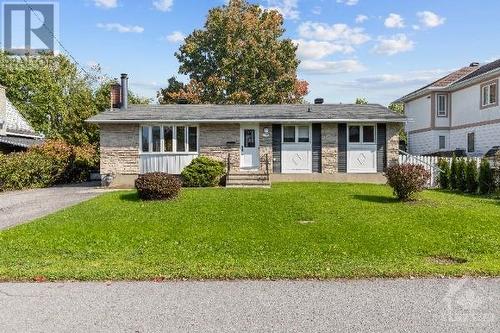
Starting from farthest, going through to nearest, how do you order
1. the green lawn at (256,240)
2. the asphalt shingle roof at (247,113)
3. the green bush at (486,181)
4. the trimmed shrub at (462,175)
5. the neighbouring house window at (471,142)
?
1. the neighbouring house window at (471,142)
2. the asphalt shingle roof at (247,113)
3. the trimmed shrub at (462,175)
4. the green bush at (486,181)
5. the green lawn at (256,240)

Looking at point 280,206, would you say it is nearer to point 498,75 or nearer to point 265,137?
point 265,137

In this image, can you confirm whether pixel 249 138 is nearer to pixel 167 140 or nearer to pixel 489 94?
pixel 167 140

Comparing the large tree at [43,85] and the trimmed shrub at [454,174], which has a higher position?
the large tree at [43,85]

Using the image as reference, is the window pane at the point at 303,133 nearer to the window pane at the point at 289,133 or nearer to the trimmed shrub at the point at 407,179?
the window pane at the point at 289,133

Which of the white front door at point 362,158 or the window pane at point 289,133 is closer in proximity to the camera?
the white front door at point 362,158

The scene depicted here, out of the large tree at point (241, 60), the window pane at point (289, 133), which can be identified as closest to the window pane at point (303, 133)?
the window pane at point (289, 133)

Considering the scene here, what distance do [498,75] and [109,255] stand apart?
78.9 ft

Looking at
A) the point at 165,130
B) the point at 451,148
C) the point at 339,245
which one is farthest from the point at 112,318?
the point at 451,148

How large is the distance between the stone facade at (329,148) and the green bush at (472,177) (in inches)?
219

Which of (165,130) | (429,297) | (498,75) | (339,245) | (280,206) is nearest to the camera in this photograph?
(429,297)

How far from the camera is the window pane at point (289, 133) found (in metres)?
20.3

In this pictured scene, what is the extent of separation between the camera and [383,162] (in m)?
20.0

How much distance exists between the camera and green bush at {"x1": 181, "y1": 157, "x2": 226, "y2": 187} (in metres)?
18.4

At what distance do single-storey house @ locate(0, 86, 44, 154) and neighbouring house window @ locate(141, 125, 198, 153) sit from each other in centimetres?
920
